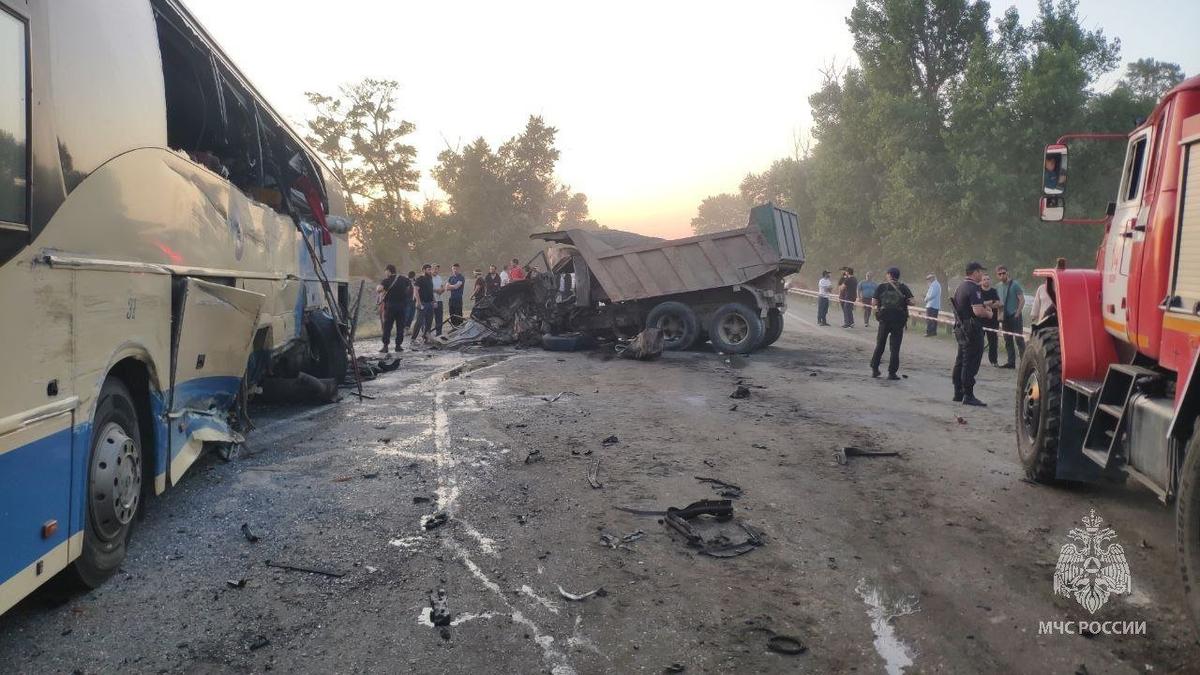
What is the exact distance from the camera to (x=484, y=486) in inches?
228

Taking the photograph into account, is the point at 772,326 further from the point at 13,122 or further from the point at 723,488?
the point at 13,122

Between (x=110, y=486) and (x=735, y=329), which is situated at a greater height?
(x=735, y=329)

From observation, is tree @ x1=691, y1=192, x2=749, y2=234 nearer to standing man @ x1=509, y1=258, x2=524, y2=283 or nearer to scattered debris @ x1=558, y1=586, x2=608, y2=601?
standing man @ x1=509, y1=258, x2=524, y2=283

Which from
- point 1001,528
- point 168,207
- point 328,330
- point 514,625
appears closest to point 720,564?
point 514,625

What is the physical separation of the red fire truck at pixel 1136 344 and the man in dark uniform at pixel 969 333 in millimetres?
3045

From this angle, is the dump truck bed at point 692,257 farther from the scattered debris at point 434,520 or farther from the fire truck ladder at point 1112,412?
the scattered debris at point 434,520

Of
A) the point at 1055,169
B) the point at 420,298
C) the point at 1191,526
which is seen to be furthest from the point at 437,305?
the point at 1191,526

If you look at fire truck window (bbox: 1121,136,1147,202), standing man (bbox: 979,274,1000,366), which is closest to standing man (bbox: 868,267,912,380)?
standing man (bbox: 979,274,1000,366)

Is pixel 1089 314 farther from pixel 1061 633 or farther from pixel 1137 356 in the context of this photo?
pixel 1061 633

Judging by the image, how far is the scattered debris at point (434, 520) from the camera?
15.9ft

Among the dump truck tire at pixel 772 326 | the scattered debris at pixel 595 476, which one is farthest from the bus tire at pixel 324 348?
the dump truck tire at pixel 772 326

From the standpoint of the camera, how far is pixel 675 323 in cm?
1591

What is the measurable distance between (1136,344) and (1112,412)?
0.45 m

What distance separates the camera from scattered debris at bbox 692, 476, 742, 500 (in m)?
5.52
